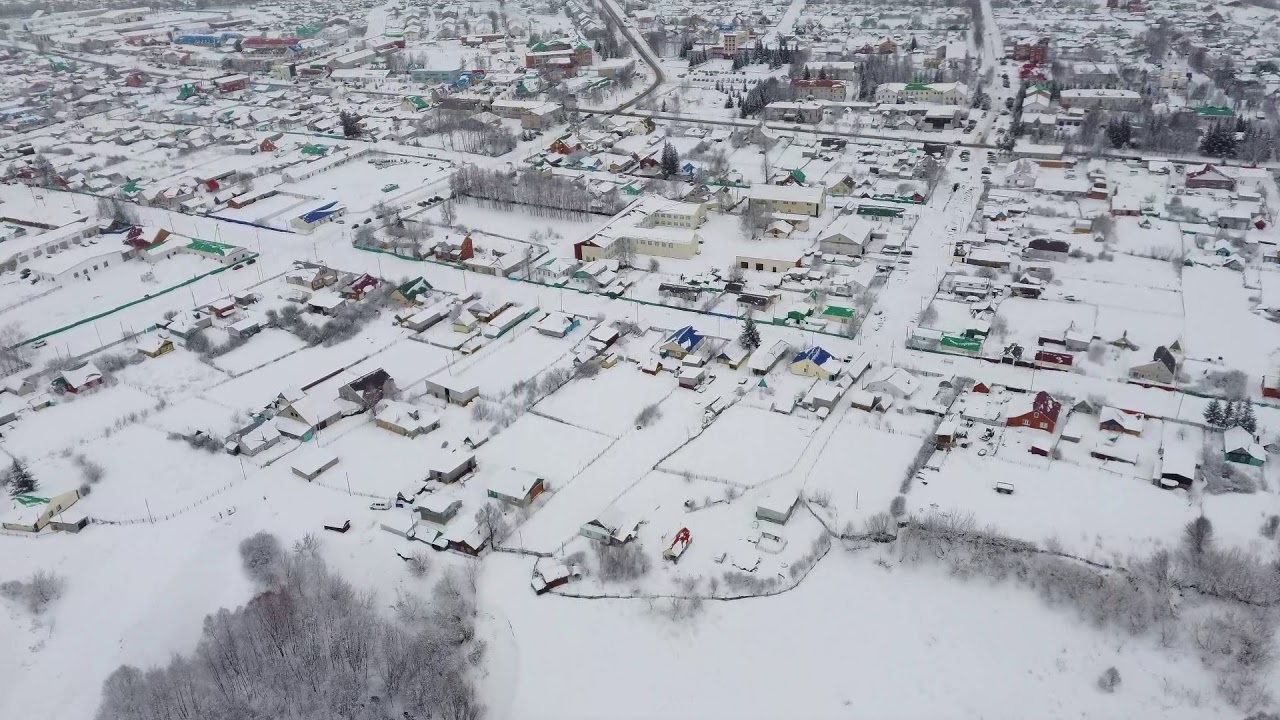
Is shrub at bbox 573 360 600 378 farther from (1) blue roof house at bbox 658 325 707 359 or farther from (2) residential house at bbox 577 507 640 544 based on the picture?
(2) residential house at bbox 577 507 640 544

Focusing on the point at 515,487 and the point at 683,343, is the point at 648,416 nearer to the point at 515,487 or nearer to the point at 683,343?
the point at 683,343

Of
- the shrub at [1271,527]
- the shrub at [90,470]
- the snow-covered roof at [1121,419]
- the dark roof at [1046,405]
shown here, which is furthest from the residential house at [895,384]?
the shrub at [90,470]

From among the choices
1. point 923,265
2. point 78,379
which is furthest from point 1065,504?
point 78,379

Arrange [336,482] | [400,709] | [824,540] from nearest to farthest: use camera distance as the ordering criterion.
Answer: [400,709], [824,540], [336,482]

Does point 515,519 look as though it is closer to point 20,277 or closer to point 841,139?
point 20,277

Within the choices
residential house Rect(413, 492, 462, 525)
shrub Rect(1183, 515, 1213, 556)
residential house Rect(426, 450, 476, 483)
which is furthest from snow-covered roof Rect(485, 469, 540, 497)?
shrub Rect(1183, 515, 1213, 556)

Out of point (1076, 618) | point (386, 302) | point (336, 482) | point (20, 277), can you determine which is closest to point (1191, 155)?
point (1076, 618)
